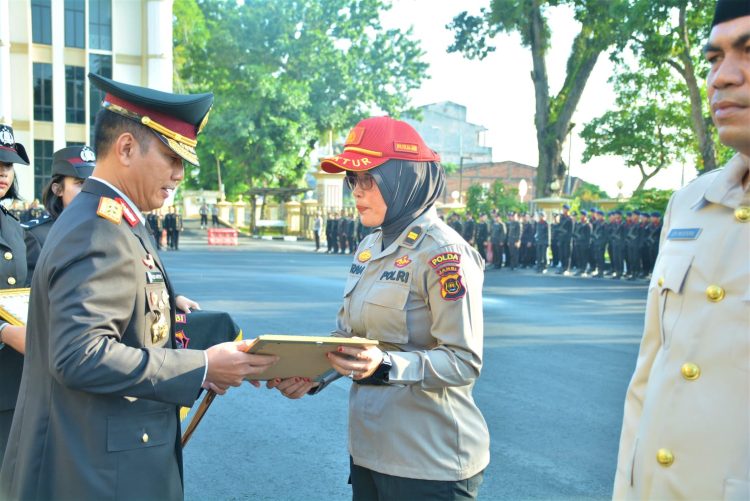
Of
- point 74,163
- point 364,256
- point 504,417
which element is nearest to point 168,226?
point 504,417

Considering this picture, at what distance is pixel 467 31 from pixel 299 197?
2209 cm

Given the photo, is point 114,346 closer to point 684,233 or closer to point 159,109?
point 159,109

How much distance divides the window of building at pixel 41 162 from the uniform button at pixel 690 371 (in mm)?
42868

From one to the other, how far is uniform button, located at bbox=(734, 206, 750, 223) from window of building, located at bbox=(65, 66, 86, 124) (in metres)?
43.9

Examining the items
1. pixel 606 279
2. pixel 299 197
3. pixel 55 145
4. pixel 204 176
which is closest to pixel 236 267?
pixel 606 279

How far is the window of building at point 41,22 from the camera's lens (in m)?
40.2

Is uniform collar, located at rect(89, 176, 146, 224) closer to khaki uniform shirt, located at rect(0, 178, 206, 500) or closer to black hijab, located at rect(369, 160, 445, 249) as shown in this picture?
khaki uniform shirt, located at rect(0, 178, 206, 500)

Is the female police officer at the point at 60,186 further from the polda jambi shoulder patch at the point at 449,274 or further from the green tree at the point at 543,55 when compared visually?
the green tree at the point at 543,55

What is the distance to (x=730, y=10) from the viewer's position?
177 centimetres

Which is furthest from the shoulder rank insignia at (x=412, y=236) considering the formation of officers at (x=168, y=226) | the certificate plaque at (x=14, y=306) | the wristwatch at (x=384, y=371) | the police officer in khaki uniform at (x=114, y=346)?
the formation of officers at (x=168, y=226)

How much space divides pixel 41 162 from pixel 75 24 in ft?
25.6

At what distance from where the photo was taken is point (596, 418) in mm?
6191

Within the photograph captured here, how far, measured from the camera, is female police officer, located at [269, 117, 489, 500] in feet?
8.64

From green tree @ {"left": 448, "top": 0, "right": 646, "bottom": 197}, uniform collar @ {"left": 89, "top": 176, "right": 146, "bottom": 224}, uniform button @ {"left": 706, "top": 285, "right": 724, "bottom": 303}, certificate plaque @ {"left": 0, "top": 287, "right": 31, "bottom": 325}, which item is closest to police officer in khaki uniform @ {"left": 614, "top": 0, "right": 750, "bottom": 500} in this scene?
uniform button @ {"left": 706, "top": 285, "right": 724, "bottom": 303}
